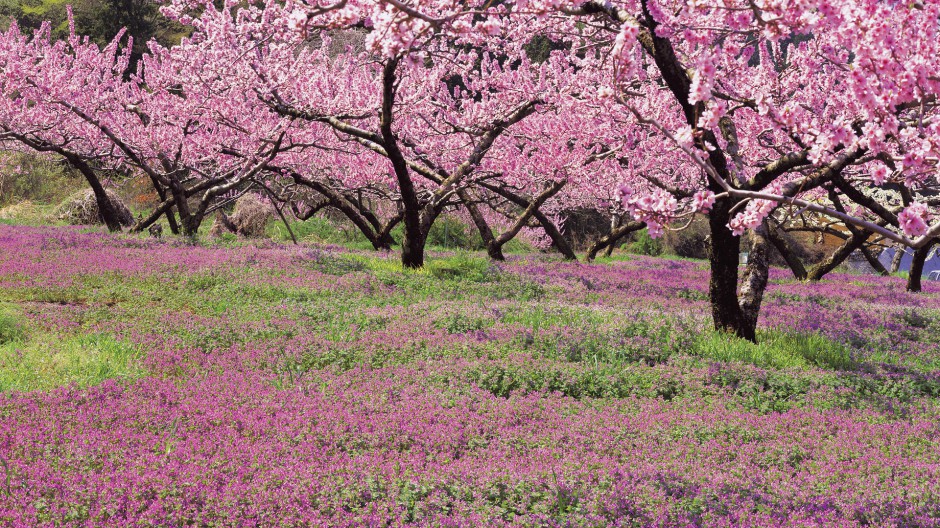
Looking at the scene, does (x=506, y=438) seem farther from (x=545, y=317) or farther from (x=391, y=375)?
(x=545, y=317)

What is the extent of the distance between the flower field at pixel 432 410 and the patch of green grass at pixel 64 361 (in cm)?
3

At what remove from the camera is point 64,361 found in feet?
23.6

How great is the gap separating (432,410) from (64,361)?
406 centimetres

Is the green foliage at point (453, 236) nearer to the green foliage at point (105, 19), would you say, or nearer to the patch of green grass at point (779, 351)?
the green foliage at point (105, 19)

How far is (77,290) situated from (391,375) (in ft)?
21.2

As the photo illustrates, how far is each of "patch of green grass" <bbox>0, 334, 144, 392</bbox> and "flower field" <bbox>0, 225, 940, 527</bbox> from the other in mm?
33

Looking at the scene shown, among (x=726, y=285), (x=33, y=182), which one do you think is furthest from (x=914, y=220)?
(x=33, y=182)

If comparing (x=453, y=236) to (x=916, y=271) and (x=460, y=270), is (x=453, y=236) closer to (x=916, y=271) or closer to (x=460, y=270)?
(x=460, y=270)

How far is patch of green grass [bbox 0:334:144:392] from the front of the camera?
6582 mm

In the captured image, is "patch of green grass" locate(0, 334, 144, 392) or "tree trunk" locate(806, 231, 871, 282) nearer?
"patch of green grass" locate(0, 334, 144, 392)

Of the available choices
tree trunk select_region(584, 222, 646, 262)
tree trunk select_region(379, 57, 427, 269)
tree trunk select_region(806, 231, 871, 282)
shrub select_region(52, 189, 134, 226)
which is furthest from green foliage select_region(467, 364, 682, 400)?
shrub select_region(52, 189, 134, 226)

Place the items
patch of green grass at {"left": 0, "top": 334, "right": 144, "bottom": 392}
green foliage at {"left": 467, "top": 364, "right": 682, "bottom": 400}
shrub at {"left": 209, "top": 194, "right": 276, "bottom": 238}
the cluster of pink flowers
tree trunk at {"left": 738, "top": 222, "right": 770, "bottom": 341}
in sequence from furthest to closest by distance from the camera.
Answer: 1. shrub at {"left": 209, "top": 194, "right": 276, "bottom": 238}
2. tree trunk at {"left": 738, "top": 222, "right": 770, "bottom": 341}
3. green foliage at {"left": 467, "top": 364, "right": 682, "bottom": 400}
4. patch of green grass at {"left": 0, "top": 334, "right": 144, "bottom": 392}
5. the cluster of pink flowers

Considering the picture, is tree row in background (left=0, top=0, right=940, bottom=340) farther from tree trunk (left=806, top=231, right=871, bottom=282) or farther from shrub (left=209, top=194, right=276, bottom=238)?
shrub (left=209, top=194, right=276, bottom=238)

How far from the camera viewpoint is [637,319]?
10688mm
